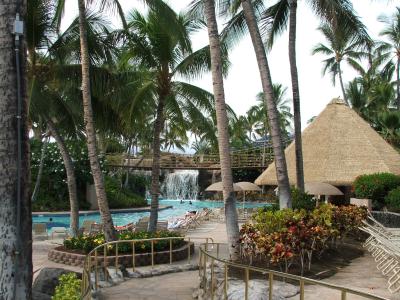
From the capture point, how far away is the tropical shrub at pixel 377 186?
18656 mm


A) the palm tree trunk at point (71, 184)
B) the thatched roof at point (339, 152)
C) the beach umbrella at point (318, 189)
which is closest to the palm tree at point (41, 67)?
the palm tree trunk at point (71, 184)

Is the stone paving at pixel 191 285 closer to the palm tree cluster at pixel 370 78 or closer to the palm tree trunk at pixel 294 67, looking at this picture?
the palm tree trunk at pixel 294 67

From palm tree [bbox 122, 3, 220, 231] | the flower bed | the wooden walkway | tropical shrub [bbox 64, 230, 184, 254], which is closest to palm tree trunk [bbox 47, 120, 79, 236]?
palm tree [bbox 122, 3, 220, 231]

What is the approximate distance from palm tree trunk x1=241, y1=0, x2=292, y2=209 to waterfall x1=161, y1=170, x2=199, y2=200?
137 ft

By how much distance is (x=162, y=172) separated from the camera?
55344 mm

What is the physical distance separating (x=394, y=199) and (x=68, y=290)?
13.4m

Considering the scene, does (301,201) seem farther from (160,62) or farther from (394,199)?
(160,62)

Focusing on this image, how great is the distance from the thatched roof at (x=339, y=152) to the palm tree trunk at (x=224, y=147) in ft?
39.2

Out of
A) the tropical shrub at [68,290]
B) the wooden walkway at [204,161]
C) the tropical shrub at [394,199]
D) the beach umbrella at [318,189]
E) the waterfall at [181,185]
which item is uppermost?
the wooden walkway at [204,161]

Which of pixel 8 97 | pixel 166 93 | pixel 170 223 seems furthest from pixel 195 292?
pixel 170 223

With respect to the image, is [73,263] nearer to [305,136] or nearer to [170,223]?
[170,223]

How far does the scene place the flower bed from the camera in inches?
362

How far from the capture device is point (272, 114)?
12.4 metres

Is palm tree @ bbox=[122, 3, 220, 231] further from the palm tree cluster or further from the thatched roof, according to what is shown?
the palm tree cluster
